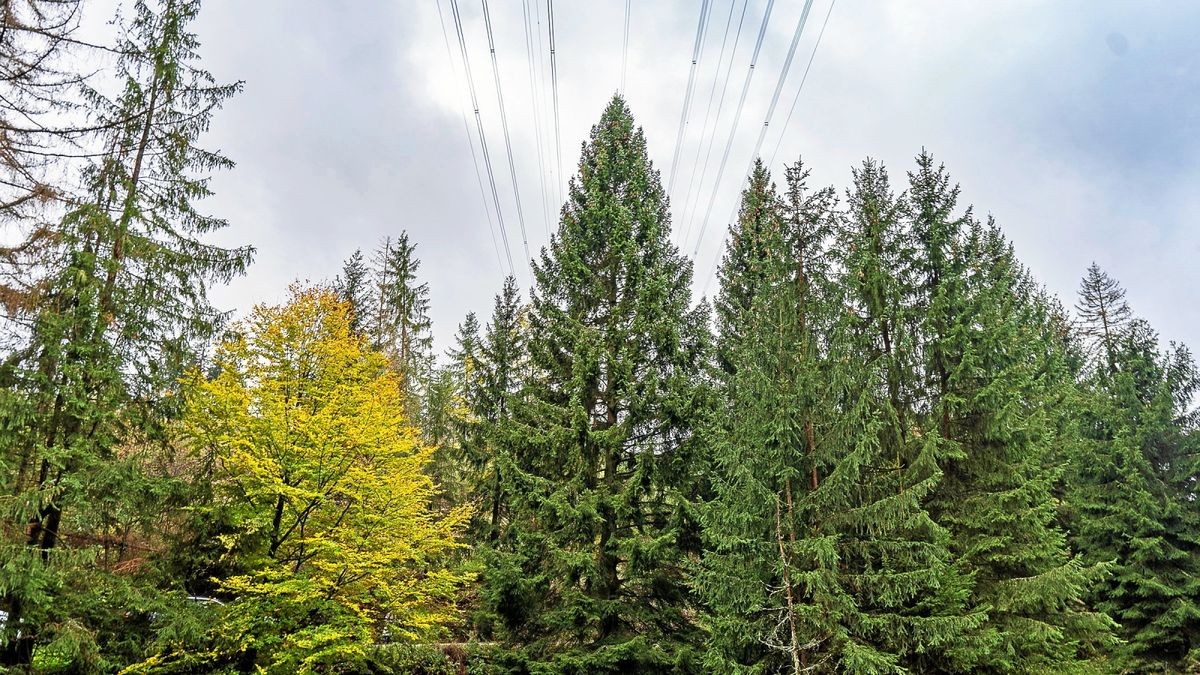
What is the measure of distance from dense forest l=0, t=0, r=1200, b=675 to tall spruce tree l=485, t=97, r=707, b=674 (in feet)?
0.28

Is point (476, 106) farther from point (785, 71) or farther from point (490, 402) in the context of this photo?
point (490, 402)

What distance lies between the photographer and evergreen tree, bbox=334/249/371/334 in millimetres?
23906

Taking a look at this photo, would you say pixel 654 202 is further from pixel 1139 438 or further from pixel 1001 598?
pixel 1139 438

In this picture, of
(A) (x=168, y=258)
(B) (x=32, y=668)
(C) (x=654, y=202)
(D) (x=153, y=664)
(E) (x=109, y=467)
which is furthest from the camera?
(C) (x=654, y=202)

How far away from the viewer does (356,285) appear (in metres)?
24.9

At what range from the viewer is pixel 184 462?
12.6 m

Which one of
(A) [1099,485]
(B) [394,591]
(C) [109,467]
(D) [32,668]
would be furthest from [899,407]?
(D) [32,668]

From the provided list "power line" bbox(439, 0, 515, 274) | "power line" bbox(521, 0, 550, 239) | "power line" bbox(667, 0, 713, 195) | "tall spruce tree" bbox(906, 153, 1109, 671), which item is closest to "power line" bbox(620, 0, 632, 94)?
"power line" bbox(667, 0, 713, 195)

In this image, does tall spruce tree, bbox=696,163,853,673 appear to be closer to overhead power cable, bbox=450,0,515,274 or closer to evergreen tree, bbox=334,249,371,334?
overhead power cable, bbox=450,0,515,274

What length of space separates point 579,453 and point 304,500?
599 centimetres

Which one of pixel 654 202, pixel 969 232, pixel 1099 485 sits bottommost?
pixel 1099 485

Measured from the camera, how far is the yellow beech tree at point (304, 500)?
34.7ft

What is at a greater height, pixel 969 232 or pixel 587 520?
pixel 969 232

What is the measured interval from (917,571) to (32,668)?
46.2 feet
